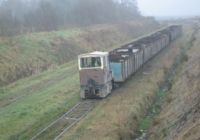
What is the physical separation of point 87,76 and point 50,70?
15976 millimetres

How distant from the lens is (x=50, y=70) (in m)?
40.5

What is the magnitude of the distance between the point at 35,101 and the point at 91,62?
5088mm

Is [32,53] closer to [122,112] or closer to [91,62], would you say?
[91,62]

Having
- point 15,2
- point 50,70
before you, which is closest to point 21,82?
point 50,70

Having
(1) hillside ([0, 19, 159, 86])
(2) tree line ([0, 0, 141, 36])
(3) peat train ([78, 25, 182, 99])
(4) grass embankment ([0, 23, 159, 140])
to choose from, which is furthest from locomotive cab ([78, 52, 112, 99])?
(2) tree line ([0, 0, 141, 36])

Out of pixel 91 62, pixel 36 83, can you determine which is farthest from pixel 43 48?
pixel 91 62

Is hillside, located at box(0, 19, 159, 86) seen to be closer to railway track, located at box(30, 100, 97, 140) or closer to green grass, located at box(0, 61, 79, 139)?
green grass, located at box(0, 61, 79, 139)

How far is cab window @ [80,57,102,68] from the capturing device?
2509cm

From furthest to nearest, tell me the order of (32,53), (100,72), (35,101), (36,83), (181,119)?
(32,53) < (36,83) < (35,101) < (100,72) < (181,119)

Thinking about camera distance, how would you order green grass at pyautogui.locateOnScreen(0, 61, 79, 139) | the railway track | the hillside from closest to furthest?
the railway track < green grass at pyautogui.locateOnScreen(0, 61, 79, 139) < the hillside

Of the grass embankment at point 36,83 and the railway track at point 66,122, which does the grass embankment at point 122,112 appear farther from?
the grass embankment at point 36,83

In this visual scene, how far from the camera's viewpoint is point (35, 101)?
25953 mm

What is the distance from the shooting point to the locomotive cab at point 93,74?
82.2ft

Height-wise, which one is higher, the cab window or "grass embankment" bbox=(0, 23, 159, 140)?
the cab window
